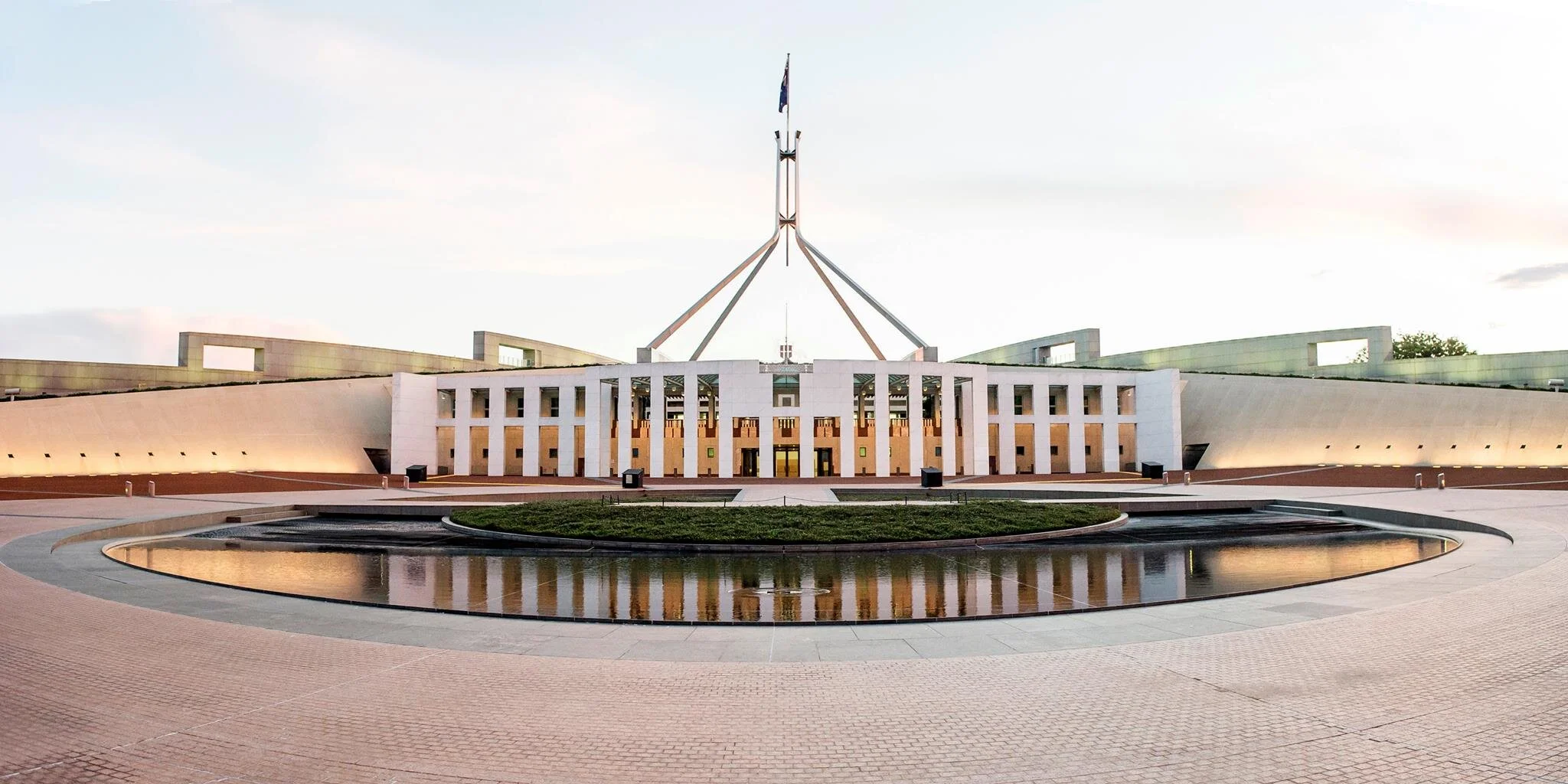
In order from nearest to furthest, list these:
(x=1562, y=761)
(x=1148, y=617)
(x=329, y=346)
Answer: (x=1562, y=761) → (x=1148, y=617) → (x=329, y=346)

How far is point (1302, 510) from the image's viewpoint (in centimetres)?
2402

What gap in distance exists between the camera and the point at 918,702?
6.47 m

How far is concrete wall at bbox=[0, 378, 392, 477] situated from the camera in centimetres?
4156

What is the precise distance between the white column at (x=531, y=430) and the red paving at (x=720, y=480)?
1.74m

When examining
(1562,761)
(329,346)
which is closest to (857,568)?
(1562,761)

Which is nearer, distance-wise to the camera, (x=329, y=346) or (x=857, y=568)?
(x=857, y=568)

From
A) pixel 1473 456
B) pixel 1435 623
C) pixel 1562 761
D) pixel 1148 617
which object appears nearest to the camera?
pixel 1562 761

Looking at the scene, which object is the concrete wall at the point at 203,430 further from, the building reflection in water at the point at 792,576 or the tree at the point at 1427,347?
the tree at the point at 1427,347

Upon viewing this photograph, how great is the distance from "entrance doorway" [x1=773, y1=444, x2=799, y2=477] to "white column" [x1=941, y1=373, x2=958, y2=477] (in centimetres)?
871

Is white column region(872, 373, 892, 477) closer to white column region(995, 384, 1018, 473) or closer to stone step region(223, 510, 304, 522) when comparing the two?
white column region(995, 384, 1018, 473)

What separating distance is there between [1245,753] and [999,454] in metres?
45.0

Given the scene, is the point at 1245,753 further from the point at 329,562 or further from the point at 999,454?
the point at 999,454

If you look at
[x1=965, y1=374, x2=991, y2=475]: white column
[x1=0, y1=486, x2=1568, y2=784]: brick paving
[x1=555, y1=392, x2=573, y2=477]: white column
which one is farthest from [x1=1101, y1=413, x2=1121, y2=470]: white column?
[x1=0, y1=486, x2=1568, y2=784]: brick paving

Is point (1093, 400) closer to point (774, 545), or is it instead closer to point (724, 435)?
point (724, 435)
